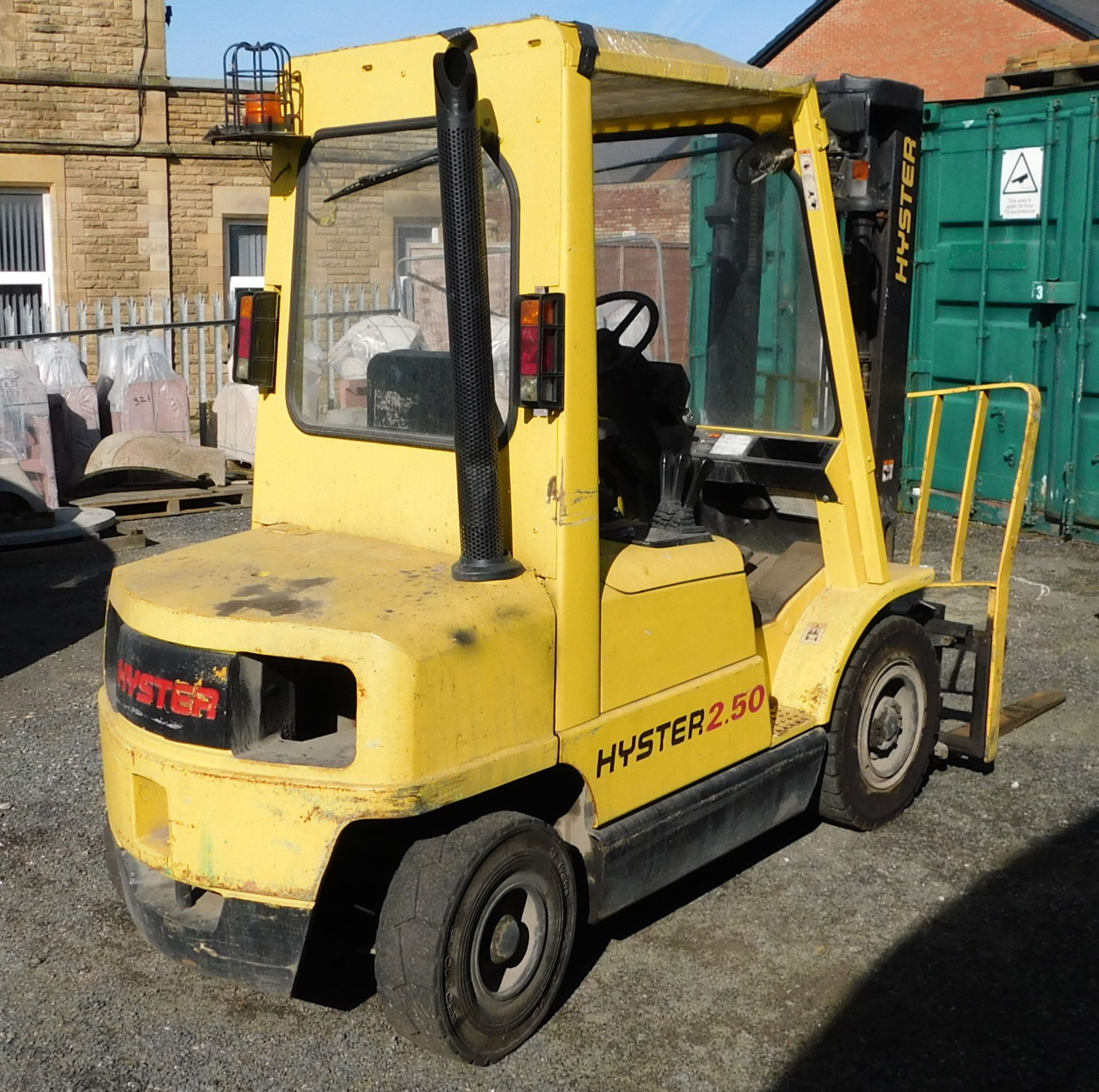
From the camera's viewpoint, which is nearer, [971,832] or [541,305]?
[541,305]

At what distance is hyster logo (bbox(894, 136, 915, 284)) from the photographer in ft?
15.7

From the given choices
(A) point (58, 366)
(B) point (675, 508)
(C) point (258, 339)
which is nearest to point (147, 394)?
(A) point (58, 366)

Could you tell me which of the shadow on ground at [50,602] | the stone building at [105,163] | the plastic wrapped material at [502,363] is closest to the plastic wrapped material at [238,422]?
the shadow on ground at [50,602]

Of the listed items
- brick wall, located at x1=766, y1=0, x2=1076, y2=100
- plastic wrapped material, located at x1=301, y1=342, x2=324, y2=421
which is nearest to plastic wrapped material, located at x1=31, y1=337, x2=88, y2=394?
plastic wrapped material, located at x1=301, y1=342, x2=324, y2=421

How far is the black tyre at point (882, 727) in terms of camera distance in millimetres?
4551

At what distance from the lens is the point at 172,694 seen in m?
3.31

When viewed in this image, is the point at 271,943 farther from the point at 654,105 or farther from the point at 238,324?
the point at 654,105

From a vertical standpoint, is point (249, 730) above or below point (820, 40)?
below

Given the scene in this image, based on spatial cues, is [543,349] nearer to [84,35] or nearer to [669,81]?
[669,81]

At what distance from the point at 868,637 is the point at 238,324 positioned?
230cm

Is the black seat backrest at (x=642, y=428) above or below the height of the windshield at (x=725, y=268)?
below

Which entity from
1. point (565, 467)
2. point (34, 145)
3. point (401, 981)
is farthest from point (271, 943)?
point (34, 145)

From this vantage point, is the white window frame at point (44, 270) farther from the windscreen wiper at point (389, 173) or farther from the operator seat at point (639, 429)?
the operator seat at point (639, 429)

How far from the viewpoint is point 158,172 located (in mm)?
16297
